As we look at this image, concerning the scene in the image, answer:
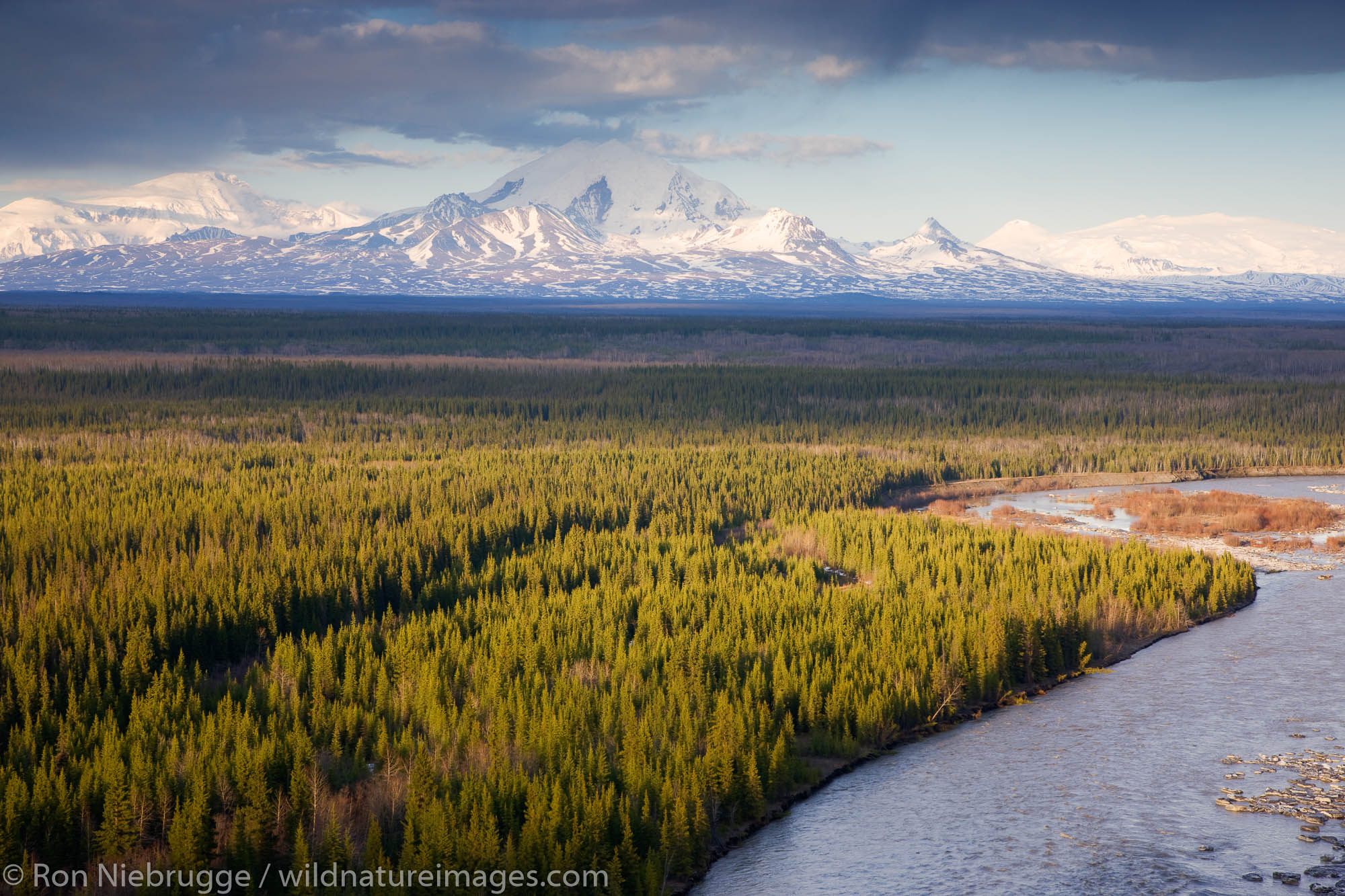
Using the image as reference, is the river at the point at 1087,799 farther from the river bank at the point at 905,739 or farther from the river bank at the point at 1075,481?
the river bank at the point at 1075,481

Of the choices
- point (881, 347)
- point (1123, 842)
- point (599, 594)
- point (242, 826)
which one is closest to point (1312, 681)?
point (1123, 842)

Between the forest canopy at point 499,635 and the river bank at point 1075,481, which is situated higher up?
the forest canopy at point 499,635

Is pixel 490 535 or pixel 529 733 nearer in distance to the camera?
pixel 529 733

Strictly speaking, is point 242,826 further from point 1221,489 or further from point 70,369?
point 70,369

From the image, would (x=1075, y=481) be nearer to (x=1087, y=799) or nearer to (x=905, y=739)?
(x=905, y=739)

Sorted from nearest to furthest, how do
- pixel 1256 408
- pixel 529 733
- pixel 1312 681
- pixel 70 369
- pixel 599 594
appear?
1. pixel 529 733
2. pixel 1312 681
3. pixel 599 594
4. pixel 1256 408
5. pixel 70 369

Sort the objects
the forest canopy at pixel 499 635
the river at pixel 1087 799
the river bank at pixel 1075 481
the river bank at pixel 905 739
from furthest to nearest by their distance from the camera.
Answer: the river bank at pixel 1075 481 < the river bank at pixel 905 739 < the forest canopy at pixel 499 635 < the river at pixel 1087 799

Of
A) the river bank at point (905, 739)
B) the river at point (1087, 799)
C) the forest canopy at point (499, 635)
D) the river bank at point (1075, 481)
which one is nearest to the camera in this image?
the river at point (1087, 799)

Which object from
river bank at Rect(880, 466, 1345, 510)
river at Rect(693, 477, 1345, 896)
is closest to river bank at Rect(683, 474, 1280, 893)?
river at Rect(693, 477, 1345, 896)

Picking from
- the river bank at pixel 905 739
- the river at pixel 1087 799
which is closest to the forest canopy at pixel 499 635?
the river bank at pixel 905 739
